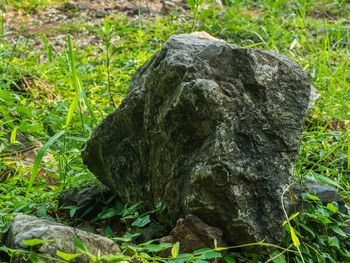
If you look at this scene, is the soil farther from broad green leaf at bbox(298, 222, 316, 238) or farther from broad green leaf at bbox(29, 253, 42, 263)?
broad green leaf at bbox(29, 253, 42, 263)

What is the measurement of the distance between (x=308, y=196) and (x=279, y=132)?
0.39m

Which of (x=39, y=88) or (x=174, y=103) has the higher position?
(x=174, y=103)

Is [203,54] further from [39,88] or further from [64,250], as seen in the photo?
[39,88]

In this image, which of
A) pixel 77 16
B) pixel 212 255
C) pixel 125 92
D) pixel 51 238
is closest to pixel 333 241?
pixel 212 255

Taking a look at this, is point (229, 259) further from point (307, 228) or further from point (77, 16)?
point (77, 16)

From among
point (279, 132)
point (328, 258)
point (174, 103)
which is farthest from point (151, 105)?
point (328, 258)

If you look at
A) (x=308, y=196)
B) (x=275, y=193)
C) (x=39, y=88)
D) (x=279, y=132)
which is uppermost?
(x=279, y=132)

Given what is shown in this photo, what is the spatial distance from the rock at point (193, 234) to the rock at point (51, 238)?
0.27m

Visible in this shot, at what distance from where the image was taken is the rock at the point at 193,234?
154cm

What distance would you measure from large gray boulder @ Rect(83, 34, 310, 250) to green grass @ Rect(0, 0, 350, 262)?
246 millimetres

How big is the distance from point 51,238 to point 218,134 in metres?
0.79

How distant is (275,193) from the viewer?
1.62 m

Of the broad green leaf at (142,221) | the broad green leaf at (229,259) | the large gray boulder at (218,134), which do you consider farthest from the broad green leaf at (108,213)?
the broad green leaf at (229,259)

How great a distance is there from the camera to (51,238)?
1355 millimetres
